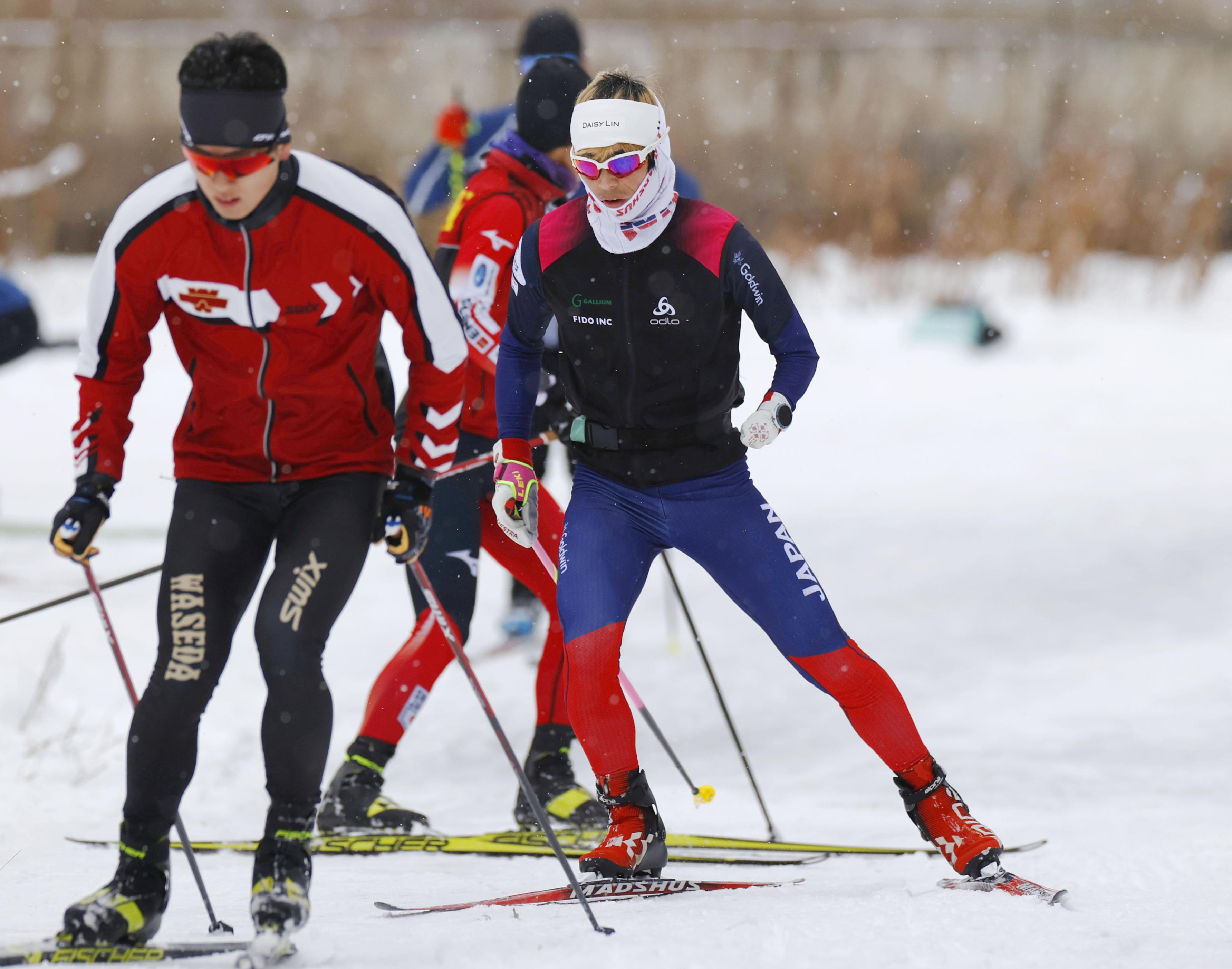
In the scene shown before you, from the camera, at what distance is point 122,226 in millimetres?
2848

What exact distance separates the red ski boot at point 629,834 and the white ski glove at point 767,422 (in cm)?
93

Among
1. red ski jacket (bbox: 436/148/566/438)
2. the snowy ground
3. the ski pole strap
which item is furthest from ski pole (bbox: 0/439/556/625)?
the snowy ground

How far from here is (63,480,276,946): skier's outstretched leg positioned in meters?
2.72

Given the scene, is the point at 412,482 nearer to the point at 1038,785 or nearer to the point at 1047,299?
the point at 1038,785

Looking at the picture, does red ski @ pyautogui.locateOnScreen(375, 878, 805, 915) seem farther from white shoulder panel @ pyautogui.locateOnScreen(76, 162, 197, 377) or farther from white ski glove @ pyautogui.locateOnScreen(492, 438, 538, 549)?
white shoulder panel @ pyautogui.locateOnScreen(76, 162, 197, 377)

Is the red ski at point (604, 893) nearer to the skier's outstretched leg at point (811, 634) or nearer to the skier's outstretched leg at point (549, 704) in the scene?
the skier's outstretched leg at point (811, 634)

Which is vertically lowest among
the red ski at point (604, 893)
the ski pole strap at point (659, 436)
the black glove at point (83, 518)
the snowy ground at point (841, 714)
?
the snowy ground at point (841, 714)

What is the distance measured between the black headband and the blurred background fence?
41.7 ft

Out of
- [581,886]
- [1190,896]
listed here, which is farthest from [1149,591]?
[581,886]

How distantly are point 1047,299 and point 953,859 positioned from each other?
50.1ft

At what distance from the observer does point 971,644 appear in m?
7.16

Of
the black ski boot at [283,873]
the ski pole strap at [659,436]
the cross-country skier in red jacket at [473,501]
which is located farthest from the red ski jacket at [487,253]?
the black ski boot at [283,873]

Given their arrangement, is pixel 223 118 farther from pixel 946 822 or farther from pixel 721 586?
pixel 946 822

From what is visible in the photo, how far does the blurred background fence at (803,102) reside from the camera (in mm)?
17750
